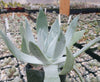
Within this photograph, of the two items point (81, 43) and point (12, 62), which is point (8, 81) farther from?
point (81, 43)

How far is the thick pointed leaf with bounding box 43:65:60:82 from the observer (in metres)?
0.72

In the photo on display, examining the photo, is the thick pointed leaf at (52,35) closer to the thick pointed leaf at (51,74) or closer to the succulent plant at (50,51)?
the succulent plant at (50,51)

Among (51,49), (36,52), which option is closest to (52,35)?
(51,49)

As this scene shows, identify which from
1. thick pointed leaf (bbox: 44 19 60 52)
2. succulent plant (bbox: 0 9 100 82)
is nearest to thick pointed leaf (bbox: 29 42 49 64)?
succulent plant (bbox: 0 9 100 82)

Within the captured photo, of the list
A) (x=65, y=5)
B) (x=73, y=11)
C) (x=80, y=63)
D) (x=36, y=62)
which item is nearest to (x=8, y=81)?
(x=36, y=62)

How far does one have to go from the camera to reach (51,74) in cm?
76

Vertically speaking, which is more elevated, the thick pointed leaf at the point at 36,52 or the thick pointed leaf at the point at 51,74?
the thick pointed leaf at the point at 36,52

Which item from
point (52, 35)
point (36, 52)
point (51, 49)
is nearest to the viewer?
point (36, 52)

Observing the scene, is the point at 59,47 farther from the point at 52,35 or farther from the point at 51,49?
the point at 52,35

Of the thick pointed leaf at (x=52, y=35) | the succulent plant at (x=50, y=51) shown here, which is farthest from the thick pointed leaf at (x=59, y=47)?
the thick pointed leaf at (x=52, y=35)

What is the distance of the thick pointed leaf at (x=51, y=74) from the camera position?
721mm

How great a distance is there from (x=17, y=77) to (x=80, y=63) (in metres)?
0.58

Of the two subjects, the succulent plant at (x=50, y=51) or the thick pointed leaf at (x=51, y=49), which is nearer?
the succulent plant at (x=50, y=51)

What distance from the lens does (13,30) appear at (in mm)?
2357
